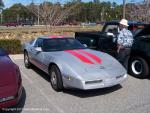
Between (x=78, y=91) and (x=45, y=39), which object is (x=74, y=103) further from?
(x=45, y=39)

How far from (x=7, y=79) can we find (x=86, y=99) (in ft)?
6.18

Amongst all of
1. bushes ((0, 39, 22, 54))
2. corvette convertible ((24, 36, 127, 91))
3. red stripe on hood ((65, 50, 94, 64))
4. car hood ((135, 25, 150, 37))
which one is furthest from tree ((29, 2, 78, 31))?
red stripe on hood ((65, 50, 94, 64))

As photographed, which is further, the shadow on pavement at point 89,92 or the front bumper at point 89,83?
the shadow on pavement at point 89,92

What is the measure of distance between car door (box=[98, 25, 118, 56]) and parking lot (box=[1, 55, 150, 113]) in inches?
A: 74.6

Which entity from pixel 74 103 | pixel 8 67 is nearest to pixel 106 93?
pixel 74 103

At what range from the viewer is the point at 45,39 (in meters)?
7.98

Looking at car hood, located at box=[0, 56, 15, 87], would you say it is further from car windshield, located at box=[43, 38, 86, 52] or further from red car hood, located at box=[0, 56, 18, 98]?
car windshield, located at box=[43, 38, 86, 52]

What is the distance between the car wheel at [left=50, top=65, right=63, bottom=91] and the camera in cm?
641

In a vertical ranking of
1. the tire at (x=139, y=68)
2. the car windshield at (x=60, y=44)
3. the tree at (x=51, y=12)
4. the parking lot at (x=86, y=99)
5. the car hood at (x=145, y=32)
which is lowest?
the parking lot at (x=86, y=99)

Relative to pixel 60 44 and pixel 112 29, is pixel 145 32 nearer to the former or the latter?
Result: pixel 112 29

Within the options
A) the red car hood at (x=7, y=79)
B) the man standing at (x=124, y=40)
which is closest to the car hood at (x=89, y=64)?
the man standing at (x=124, y=40)

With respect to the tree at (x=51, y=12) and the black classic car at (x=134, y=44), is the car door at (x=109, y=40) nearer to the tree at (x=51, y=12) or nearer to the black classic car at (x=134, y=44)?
the black classic car at (x=134, y=44)

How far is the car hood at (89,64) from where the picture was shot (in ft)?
20.2

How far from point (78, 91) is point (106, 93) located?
66cm
